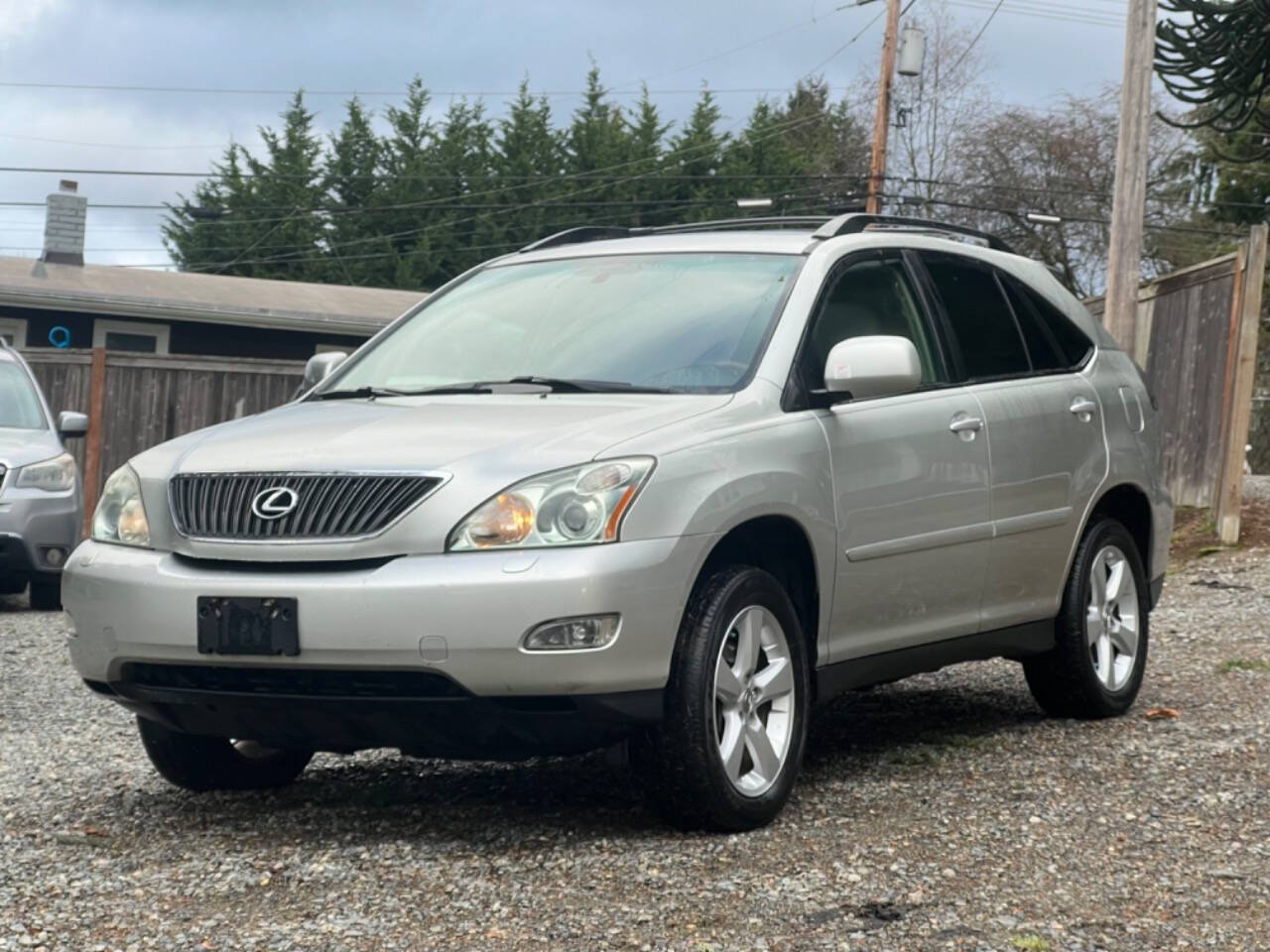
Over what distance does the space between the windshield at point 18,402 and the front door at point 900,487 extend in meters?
8.20

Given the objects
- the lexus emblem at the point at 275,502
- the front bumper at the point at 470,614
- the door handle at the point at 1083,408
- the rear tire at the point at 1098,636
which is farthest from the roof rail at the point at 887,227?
the lexus emblem at the point at 275,502

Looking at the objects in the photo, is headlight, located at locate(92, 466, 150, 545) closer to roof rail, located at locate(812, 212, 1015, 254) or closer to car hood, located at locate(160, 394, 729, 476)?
car hood, located at locate(160, 394, 729, 476)

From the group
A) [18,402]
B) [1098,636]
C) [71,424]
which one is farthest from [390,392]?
[18,402]

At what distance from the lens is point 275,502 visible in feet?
16.3

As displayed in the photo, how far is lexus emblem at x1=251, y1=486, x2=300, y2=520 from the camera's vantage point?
4.94 m

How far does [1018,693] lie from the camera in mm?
8031

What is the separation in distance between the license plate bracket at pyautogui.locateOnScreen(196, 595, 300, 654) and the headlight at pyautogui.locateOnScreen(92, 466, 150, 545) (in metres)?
0.43

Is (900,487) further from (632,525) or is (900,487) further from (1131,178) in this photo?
(1131,178)

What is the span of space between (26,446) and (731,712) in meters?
8.44

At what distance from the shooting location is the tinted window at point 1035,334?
7070 mm

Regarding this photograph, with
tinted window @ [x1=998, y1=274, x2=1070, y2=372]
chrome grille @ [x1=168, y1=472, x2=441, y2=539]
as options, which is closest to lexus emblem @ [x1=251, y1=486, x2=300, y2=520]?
chrome grille @ [x1=168, y1=472, x2=441, y2=539]

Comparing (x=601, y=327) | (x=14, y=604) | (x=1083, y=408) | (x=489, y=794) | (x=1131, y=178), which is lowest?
(x=14, y=604)

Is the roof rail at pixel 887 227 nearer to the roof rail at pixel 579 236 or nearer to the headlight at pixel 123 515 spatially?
the roof rail at pixel 579 236

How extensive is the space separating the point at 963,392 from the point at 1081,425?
798 millimetres
